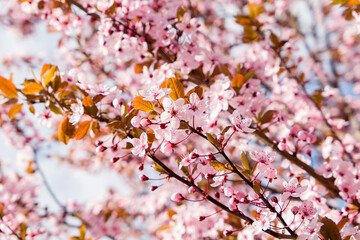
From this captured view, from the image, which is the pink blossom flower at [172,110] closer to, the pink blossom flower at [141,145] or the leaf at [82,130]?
the pink blossom flower at [141,145]

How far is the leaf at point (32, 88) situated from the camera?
1852 mm

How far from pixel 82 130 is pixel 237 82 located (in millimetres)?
1029

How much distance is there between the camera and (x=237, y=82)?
1.99m

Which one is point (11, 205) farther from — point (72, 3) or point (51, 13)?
point (72, 3)

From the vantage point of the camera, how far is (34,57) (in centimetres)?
604

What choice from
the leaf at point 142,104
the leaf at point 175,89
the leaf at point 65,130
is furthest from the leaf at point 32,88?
the leaf at point 175,89

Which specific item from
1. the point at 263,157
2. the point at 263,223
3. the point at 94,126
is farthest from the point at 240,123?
the point at 94,126

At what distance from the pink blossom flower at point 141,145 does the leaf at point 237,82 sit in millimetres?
863

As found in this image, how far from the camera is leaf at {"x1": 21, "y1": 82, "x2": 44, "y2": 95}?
185 cm

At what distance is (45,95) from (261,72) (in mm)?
1955

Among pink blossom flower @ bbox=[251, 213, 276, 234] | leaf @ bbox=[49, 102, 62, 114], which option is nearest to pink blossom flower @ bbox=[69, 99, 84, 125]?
leaf @ bbox=[49, 102, 62, 114]

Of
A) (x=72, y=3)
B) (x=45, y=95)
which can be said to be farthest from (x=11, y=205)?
(x=72, y=3)

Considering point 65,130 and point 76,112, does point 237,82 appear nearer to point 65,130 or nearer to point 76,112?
point 76,112

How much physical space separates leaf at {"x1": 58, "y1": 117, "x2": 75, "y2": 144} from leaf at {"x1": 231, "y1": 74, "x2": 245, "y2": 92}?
1070 mm
